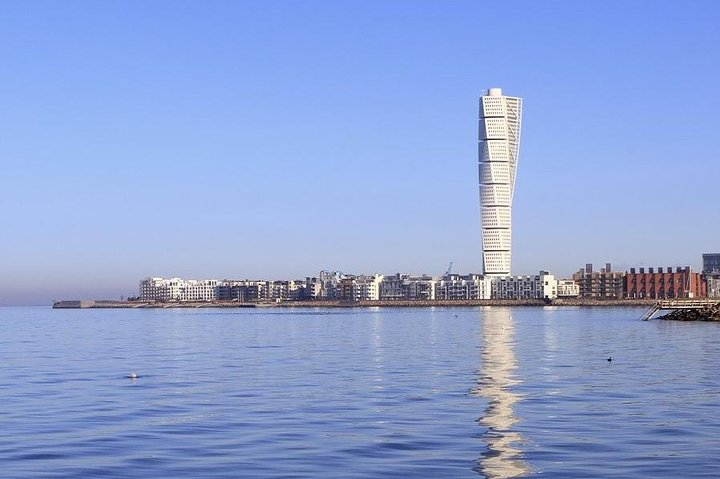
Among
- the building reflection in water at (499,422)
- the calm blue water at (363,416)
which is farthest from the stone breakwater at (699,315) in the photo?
the building reflection in water at (499,422)

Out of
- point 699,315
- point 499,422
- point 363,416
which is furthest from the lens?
point 699,315

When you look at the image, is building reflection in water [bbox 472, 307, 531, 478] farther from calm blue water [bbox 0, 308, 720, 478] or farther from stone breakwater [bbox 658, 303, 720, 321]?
stone breakwater [bbox 658, 303, 720, 321]

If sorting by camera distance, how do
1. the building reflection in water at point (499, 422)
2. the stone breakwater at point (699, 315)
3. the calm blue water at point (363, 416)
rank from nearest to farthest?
the building reflection in water at point (499, 422) → the calm blue water at point (363, 416) → the stone breakwater at point (699, 315)

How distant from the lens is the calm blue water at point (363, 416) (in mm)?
19938

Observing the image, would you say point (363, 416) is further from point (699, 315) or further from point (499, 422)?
point (699, 315)

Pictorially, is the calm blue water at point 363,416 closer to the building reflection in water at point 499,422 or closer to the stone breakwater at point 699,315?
the building reflection in water at point 499,422

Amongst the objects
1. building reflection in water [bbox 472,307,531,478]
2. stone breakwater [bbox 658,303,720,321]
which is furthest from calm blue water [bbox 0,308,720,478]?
stone breakwater [bbox 658,303,720,321]

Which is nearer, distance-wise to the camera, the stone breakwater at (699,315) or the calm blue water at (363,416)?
the calm blue water at (363,416)

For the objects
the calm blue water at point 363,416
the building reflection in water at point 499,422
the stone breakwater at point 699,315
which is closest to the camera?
the building reflection in water at point 499,422

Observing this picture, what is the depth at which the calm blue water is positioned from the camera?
1994 centimetres

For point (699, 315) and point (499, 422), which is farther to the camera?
point (699, 315)

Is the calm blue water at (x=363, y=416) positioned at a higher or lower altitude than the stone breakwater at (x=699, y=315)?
lower

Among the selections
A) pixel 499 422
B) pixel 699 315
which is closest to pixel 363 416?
pixel 499 422

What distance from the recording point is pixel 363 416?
26797 mm
